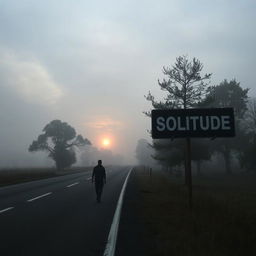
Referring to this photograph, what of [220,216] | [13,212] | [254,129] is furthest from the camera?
[254,129]

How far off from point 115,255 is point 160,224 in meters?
3.85

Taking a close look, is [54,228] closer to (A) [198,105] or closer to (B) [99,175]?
(B) [99,175]

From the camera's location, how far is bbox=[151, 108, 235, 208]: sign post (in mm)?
15438

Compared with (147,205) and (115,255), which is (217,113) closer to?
(147,205)

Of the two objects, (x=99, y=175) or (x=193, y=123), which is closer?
(x=193, y=123)

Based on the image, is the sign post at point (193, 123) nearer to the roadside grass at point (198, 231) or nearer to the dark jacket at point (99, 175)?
the roadside grass at point (198, 231)

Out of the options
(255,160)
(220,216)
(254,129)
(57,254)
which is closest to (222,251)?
(57,254)

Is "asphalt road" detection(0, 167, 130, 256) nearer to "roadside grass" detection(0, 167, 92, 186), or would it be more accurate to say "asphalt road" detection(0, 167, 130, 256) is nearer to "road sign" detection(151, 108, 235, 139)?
"road sign" detection(151, 108, 235, 139)

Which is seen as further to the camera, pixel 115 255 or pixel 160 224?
pixel 160 224

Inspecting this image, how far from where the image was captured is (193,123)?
15.5m

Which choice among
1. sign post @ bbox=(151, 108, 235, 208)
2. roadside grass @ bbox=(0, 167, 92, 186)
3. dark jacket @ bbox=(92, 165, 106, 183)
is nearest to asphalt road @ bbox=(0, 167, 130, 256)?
dark jacket @ bbox=(92, 165, 106, 183)

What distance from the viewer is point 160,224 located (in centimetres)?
1185

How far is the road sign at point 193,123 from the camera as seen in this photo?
15438 millimetres

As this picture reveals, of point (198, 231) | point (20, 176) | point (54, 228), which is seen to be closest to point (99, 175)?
point (54, 228)
